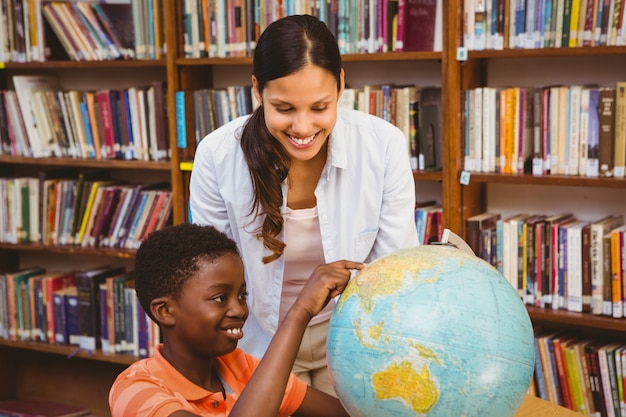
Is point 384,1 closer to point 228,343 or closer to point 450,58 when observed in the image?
point 450,58

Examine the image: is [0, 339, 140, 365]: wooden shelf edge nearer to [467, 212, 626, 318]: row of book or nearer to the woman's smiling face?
[467, 212, 626, 318]: row of book

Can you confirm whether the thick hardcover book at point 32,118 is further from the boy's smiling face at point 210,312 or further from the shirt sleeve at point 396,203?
the boy's smiling face at point 210,312

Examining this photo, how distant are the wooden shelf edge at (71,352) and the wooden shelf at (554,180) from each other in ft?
6.49

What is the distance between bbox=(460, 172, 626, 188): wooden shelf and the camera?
10.1ft

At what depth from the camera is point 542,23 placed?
3170 millimetres

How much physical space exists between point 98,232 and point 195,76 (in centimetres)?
96

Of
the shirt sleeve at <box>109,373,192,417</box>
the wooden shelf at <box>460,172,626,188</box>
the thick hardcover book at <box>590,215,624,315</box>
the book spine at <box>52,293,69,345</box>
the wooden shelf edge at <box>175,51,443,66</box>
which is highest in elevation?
A: the wooden shelf edge at <box>175,51,443,66</box>

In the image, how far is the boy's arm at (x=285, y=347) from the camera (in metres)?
1.49

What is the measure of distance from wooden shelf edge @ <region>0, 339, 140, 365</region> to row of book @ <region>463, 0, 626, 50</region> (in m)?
2.30

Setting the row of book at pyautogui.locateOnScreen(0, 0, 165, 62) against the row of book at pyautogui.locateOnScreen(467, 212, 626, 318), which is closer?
the row of book at pyautogui.locateOnScreen(467, 212, 626, 318)

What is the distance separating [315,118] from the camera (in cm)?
192

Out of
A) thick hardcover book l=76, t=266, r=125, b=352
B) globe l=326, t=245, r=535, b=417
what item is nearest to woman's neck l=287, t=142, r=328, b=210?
globe l=326, t=245, r=535, b=417

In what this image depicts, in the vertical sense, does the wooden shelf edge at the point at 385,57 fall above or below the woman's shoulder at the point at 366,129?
above

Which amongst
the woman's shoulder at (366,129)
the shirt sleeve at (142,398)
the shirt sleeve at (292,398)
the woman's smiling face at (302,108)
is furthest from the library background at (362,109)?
the shirt sleeve at (142,398)
